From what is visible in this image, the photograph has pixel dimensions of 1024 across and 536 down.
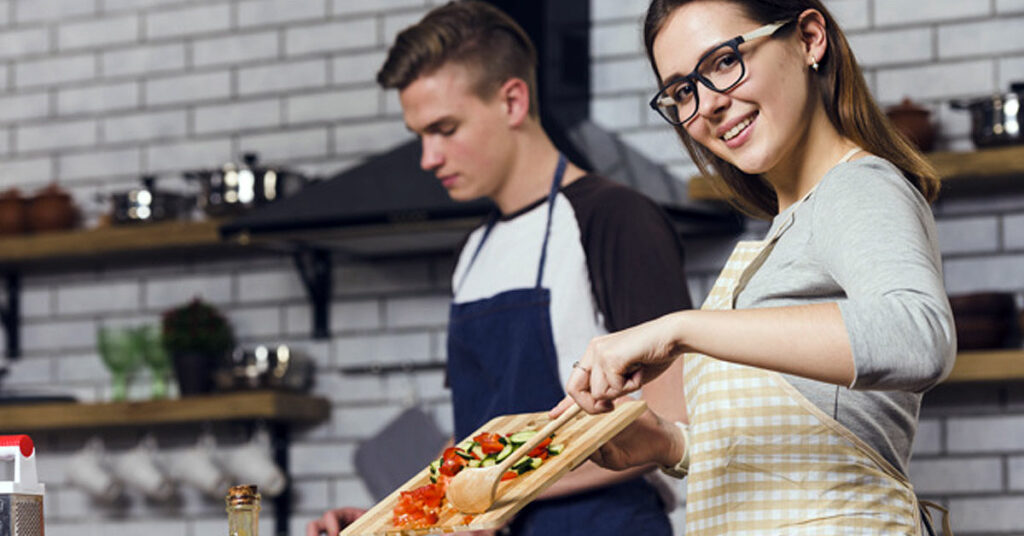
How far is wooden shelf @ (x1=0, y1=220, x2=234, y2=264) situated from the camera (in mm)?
4605

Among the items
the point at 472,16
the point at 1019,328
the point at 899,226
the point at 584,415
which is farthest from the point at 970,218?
the point at 899,226

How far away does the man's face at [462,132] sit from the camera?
2.60 m

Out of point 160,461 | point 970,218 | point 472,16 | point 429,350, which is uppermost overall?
point 472,16

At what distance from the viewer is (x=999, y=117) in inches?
153

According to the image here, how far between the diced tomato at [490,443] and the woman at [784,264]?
0.23 m

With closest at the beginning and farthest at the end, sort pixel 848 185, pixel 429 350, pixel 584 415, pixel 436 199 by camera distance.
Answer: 1. pixel 848 185
2. pixel 584 415
3. pixel 436 199
4. pixel 429 350

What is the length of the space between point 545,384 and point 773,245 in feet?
2.45

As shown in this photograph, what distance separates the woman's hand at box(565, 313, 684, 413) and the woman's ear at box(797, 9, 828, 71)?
40 cm

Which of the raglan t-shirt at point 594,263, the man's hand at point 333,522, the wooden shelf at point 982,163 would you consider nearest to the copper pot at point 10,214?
the wooden shelf at point 982,163

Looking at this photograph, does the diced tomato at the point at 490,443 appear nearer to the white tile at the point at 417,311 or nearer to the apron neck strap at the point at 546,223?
the apron neck strap at the point at 546,223

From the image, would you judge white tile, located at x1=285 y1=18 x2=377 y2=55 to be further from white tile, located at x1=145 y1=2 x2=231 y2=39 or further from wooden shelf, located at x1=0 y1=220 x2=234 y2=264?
wooden shelf, located at x1=0 y1=220 x2=234 y2=264

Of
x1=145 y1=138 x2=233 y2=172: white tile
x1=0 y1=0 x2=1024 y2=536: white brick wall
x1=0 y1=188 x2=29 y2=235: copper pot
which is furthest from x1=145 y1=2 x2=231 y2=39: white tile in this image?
x1=0 y1=188 x2=29 y2=235: copper pot

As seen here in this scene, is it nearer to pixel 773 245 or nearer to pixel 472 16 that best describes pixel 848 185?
pixel 773 245

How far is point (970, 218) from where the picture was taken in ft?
13.6
